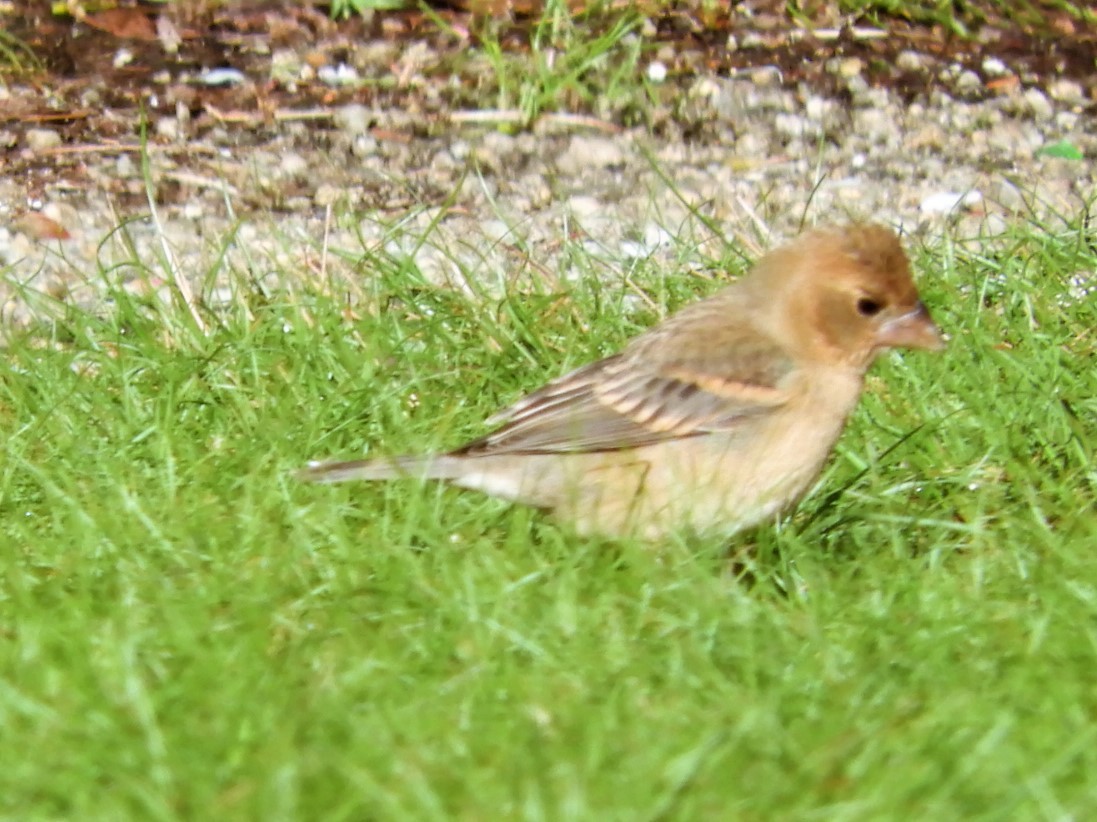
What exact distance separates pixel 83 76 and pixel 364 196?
1549 mm

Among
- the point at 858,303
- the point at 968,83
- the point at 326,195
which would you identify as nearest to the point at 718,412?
the point at 858,303

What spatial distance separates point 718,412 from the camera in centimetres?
471

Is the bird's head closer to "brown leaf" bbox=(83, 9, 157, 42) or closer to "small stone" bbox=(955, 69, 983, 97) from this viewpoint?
"small stone" bbox=(955, 69, 983, 97)

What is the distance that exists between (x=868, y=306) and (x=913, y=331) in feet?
0.42

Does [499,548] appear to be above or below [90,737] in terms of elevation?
below

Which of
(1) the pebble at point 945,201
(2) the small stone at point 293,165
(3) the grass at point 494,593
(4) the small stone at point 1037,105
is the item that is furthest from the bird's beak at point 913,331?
(4) the small stone at point 1037,105

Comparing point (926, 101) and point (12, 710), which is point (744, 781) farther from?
point (926, 101)

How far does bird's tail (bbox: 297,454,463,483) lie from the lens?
4516mm

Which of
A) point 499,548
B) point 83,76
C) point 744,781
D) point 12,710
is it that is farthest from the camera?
point 83,76

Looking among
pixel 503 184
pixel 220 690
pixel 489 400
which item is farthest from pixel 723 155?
pixel 220 690

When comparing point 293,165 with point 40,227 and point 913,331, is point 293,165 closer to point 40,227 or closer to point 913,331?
point 40,227

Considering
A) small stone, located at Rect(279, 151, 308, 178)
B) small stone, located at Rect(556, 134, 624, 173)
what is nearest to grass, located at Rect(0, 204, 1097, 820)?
small stone, located at Rect(279, 151, 308, 178)

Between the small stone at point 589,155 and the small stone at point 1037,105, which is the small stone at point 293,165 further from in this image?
the small stone at point 1037,105

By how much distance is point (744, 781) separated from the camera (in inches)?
123
